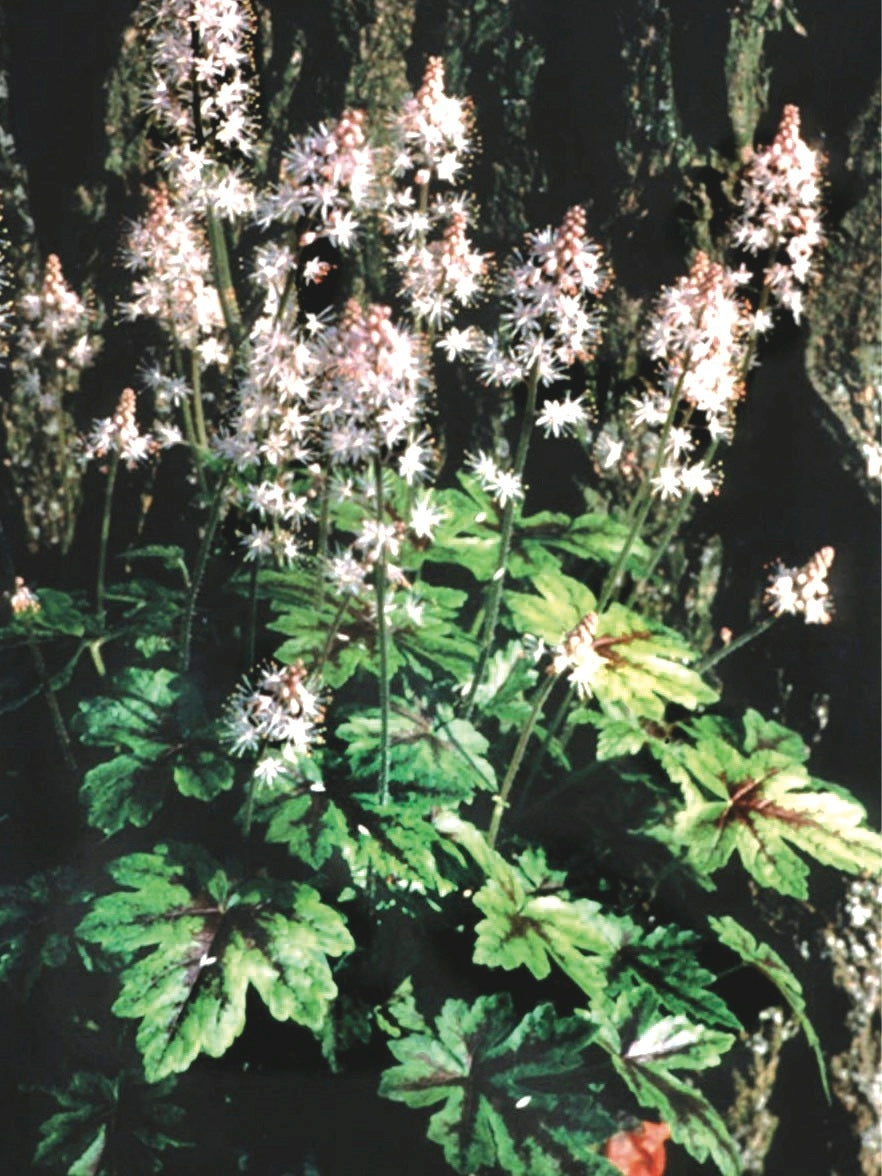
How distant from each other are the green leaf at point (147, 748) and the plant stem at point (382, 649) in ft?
0.69

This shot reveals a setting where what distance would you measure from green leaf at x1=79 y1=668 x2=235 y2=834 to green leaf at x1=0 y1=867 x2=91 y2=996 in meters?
0.16

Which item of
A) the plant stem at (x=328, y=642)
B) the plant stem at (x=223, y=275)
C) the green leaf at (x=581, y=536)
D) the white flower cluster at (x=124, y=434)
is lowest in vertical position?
the plant stem at (x=328, y=642)

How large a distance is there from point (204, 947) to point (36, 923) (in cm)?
34

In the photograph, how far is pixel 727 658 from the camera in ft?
7.99

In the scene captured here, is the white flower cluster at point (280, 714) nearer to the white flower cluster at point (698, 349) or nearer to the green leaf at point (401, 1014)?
the green leaf at point (401, 1014)

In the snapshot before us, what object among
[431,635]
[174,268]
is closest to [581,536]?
[431,635]

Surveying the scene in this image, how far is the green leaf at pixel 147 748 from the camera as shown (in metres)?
1.66

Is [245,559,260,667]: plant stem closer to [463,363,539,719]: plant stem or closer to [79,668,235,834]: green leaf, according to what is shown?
[79,668,235,834]: green leaf

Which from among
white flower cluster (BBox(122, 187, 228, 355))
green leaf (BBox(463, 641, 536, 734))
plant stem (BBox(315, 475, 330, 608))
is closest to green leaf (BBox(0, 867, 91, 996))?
plant stem (BBox(315, 475, 330, 608))

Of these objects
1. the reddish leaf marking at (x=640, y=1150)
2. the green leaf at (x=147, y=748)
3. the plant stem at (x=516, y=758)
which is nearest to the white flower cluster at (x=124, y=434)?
the green leaf at (x=147, y=748)

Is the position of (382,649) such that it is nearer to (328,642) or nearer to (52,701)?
(328,642)

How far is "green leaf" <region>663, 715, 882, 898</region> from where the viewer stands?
5.84ft

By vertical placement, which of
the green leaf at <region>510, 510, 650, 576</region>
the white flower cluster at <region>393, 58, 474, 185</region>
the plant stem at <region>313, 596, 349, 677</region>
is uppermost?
the white flower cluster at <region>393, 58, 474, 185</region>

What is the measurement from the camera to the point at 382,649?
161 centimetres
